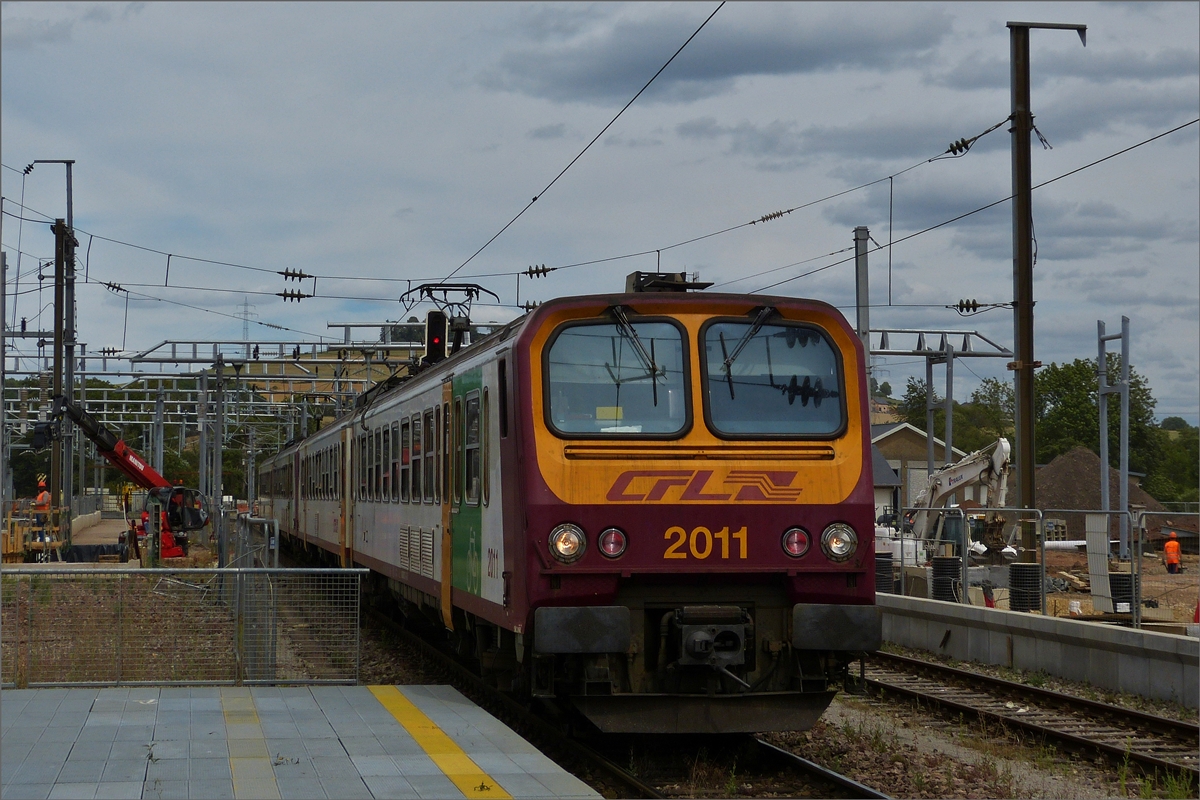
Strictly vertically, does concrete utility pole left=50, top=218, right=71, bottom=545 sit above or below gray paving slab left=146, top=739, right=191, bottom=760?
above

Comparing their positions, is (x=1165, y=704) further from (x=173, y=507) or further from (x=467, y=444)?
(x=173, y=507)

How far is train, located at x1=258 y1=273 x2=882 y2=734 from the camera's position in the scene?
28.1 ft

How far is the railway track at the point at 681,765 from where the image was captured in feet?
28.0

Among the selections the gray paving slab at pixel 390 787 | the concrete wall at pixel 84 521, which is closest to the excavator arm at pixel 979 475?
the gray paving slab at pixel 390 787

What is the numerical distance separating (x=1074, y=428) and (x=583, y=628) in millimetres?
88415

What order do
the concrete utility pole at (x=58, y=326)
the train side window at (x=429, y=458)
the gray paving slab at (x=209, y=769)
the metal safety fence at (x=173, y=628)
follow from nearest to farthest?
1. the gray paving slab at (x=209, y=769)
2. the metal safety fence at (x=173, y=628)
3. the train side window at (x=429, y=458)
4. the concrete utility pole at (x=58, y=326)

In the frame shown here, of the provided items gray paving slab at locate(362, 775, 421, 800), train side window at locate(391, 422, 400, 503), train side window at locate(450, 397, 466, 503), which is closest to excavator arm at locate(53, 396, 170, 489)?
train side window at locate(391, 422, 400, 503)

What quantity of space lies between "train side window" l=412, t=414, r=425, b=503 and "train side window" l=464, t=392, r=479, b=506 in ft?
7.73

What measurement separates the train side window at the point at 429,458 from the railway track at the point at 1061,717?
14.6 ft

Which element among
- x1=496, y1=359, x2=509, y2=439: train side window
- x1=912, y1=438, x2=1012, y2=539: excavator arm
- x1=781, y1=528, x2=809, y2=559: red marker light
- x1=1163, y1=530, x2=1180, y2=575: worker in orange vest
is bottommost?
x1=1163, y1=530, x2=1180, y2=575: worker in orange vest

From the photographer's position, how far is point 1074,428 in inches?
3590

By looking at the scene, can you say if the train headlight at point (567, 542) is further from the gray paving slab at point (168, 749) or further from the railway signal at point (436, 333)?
the railway signal at point (436, 333)

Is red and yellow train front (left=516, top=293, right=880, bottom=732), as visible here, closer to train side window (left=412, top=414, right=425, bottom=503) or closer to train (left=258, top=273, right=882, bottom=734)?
train (left=258, top=273, right=882, bottom=734)

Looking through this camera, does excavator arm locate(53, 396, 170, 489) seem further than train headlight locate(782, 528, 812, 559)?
Yes
